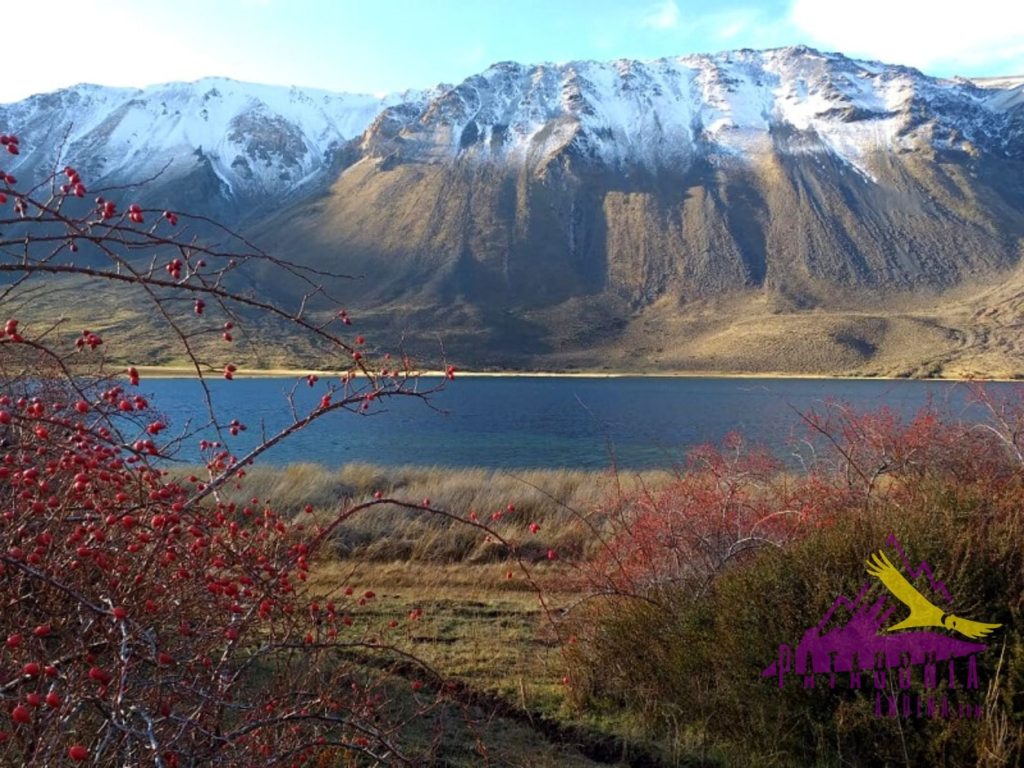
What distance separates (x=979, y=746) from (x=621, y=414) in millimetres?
46604

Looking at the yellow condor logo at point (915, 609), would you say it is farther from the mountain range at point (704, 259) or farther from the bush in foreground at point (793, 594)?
the mountain range at point (704, 259)

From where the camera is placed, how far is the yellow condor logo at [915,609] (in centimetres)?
460

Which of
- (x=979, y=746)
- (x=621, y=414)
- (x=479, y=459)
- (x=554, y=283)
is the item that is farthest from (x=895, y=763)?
(x=554, y=283)

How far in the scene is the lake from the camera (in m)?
30.7

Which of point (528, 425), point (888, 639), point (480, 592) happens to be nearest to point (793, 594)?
point (888, 639)

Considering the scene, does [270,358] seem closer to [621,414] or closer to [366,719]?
[621,414]

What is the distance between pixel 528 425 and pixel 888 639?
39.5 m

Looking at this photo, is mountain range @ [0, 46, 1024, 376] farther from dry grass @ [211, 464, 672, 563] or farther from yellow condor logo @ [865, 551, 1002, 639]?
yellow condor logo @ [865, 551, 1002, 639]

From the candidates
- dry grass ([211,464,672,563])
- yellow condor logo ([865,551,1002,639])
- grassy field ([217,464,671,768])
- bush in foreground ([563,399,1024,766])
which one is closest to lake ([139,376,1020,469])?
dry grass ([211,464,672,563])

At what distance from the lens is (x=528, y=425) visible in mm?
44156

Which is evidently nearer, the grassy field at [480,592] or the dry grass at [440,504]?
the grassy field at [480,592]

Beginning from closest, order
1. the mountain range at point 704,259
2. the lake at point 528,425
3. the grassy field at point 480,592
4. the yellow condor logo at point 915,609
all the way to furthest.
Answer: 1. the yellow condor logo at point 915,609
2. the grassy field at point 480,592
3. the lake at point 528,425
4. the mountain range at point 704,259

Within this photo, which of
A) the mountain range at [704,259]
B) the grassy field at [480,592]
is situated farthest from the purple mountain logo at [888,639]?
the mountain range at [704,259]

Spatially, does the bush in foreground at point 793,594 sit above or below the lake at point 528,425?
above
